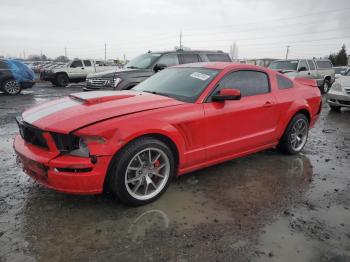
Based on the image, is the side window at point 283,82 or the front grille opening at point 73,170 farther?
the side window at point 283,82

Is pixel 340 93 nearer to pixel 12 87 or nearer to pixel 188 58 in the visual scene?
pixel 188 58

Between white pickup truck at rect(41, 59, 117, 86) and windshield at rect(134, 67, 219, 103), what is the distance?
16.0 m

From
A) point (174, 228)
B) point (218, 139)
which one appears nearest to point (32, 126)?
point (174, 228)

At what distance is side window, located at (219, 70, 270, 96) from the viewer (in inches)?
170

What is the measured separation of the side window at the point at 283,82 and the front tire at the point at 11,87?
499 inches

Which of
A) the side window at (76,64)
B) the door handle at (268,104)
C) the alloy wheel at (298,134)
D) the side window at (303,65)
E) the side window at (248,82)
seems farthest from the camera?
the side window at (76,64)

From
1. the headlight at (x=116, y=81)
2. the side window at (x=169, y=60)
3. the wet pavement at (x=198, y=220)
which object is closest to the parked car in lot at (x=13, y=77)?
the headlight at (x=116, y=81)

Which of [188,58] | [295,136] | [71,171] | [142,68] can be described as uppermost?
[188,58]

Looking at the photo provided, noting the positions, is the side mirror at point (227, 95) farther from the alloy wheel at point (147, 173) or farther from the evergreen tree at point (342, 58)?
the evergreen tree at point (342, 58)

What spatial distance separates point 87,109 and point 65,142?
1.67ft

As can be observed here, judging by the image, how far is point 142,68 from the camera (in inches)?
373

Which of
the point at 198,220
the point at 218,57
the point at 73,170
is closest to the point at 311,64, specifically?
the point at 218,57

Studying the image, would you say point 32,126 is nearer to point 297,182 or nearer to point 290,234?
point 290,234

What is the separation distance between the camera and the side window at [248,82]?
4316mm
